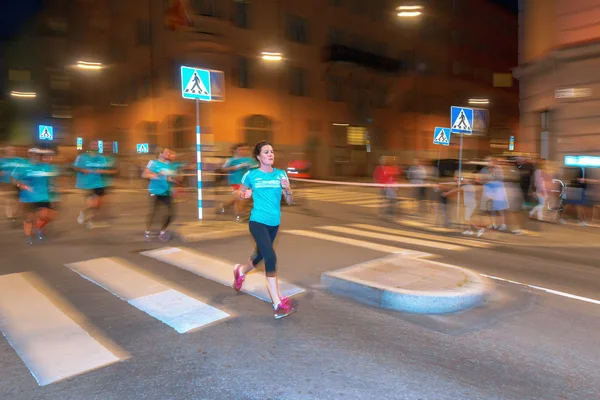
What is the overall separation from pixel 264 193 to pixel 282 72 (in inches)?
1100

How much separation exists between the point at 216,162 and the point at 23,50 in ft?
123

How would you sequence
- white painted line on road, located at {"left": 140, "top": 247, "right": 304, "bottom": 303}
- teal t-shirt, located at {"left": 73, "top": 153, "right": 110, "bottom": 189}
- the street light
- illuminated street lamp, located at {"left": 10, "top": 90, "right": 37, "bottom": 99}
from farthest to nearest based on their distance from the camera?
1. the street light
2. illuminated street lamp, located at {"left": 10, "top": 90, "right": 37, "bottom": 99}
3. teal t-shirt, located at {"left": 73, "top": 153, "right": 110, "bottom": 189}
4. white painted line on road, located at {"left": 140, "top": 247, "right": 304, "bottom": 303}

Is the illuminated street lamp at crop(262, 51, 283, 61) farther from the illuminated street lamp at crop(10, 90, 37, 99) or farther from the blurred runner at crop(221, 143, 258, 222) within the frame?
the illuminated street lamp at crop(10, 90, 37, 99)

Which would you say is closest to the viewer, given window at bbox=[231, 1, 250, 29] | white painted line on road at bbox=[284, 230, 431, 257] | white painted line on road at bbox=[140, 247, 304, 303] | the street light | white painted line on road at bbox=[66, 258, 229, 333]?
white painted line on road at bbox=[66, 258, 229, 333]

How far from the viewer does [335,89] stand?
36062mm

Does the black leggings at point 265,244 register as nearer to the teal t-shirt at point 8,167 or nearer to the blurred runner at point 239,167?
the blurred runner at point 239,167

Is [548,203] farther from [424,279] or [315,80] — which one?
[315,80]

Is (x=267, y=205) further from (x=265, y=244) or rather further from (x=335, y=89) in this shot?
(x=335, y=89)

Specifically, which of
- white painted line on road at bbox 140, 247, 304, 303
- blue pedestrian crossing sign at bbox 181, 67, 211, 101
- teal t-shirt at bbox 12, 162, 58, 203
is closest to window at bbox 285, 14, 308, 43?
blue pedestrian crossing sign at bbox 181, 67, 211, 101

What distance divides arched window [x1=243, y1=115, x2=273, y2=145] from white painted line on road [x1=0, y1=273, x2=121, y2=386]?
24.7 meters

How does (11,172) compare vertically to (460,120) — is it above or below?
below

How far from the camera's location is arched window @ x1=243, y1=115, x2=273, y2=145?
3008 cm

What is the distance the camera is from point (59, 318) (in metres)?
5.04

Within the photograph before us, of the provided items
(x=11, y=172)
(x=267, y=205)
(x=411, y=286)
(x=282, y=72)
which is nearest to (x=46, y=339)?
(x=267, y=205)
